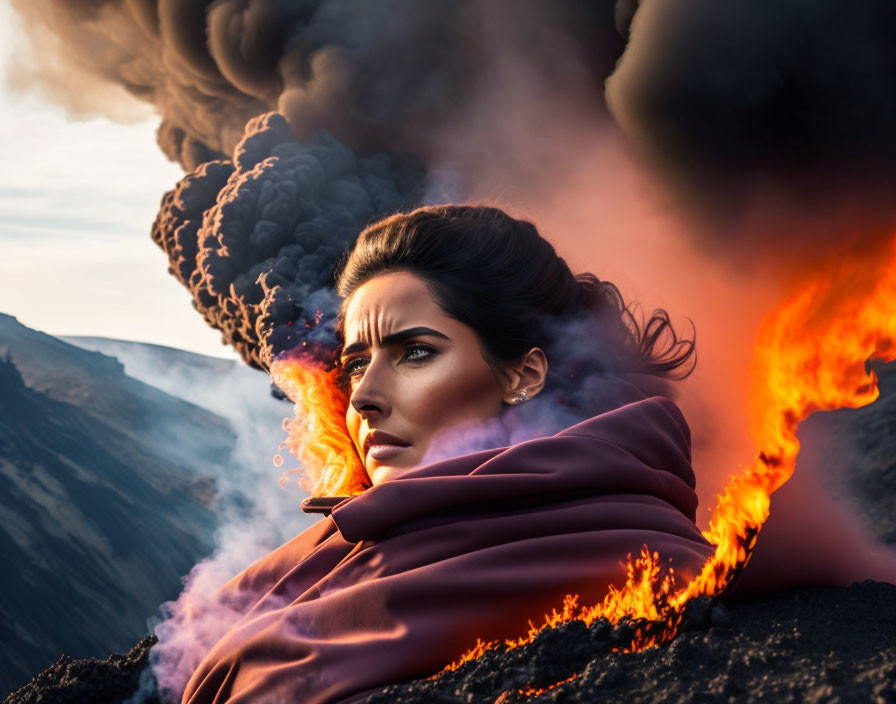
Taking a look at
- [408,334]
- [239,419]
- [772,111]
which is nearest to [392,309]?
[408,334]

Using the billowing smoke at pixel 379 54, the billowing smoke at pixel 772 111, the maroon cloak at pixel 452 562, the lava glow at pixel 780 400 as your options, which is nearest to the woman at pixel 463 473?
the maroon cloak at pixel 452 562

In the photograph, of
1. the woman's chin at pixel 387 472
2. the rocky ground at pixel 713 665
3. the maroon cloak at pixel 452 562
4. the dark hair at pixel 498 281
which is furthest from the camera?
the dark hair at pixel 498 281

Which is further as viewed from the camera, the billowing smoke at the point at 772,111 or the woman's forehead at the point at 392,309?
the billowing smoke at the point at 772,111

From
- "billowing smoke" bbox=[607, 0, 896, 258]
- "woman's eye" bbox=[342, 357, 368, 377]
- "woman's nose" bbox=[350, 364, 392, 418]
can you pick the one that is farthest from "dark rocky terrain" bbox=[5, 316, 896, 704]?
"billowing smoke" bbox=[607, 0, 896, 258]

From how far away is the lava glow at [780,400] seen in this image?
2.11 metres

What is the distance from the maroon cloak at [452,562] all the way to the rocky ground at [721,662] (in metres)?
0.18

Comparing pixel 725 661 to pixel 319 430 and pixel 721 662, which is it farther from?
pixel 319 430

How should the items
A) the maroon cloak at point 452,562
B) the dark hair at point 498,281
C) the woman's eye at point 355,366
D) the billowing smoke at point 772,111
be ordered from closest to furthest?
1. the maroon cloak at point 452,562
2. the dark hair at point 498,281
3. the woman's eye at point 355,366
4. the billowing smoke at point 772,111

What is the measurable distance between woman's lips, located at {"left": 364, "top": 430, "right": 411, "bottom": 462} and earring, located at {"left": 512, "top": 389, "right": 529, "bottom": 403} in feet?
1.51

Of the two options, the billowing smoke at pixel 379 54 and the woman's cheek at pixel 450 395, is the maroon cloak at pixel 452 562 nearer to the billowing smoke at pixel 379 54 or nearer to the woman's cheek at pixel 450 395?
the woman's cheek at pixel 450 395

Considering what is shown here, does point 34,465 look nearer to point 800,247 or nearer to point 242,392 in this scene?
point 242,392

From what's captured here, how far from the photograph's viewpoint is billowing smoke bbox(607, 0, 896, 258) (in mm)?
4543

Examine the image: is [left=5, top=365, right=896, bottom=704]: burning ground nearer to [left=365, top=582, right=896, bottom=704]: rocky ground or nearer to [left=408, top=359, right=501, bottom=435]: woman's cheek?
[left=365, top=582, right=896, bottom=704]: rocky ground

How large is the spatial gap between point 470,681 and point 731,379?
3.03m
